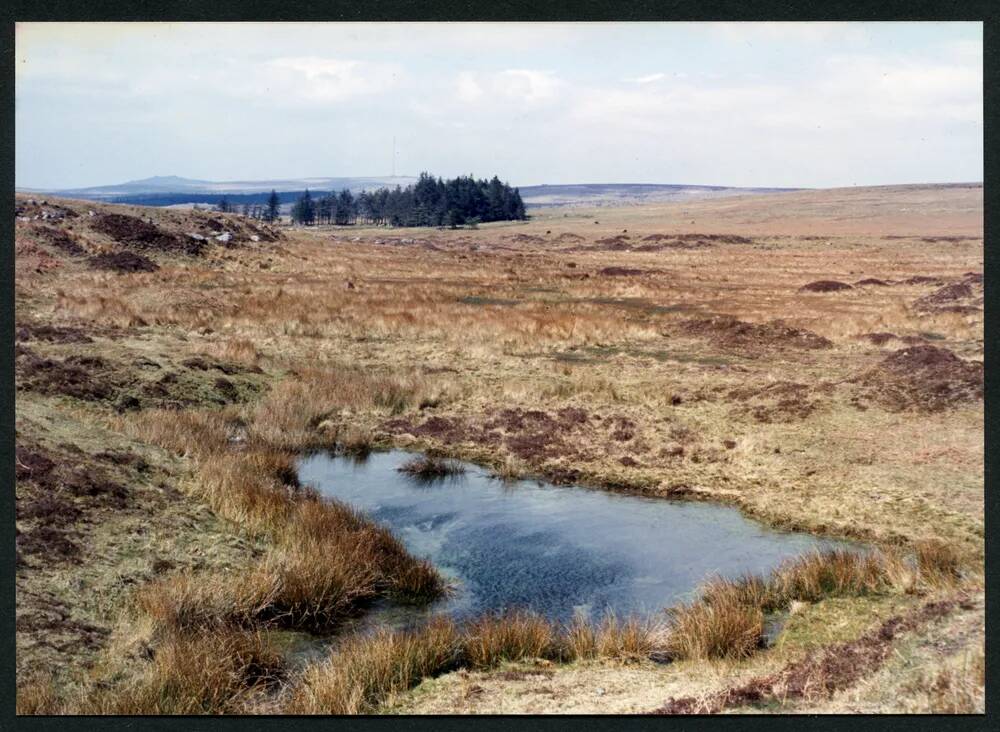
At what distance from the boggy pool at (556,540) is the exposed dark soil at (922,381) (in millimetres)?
3399

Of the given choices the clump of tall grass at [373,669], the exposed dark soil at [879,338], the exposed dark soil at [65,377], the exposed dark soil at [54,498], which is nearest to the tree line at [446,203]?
the exposed dark soil at [879,338]

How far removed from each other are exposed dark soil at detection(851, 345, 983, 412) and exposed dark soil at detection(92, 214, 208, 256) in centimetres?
3767

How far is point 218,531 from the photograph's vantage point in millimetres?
11250

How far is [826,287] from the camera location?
33.4m

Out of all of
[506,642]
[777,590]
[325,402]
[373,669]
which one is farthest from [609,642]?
[325,402]

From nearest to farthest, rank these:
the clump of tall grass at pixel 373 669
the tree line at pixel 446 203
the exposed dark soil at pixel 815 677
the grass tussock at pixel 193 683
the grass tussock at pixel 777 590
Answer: the exposed dark soil at pixel 815 677 → the grass tussock at pixel 193 683 → the clump of tall grass at pixel 373 669 → the grass tussock at pixel 777 590 → the tree line at pixel 446 203

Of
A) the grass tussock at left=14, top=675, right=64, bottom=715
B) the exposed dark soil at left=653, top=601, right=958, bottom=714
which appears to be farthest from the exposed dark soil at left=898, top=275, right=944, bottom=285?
the grass tussock at left=14, top=675, right=64, bottom=715

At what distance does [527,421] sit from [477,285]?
83.0ft

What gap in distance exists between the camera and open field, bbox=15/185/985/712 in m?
7.75

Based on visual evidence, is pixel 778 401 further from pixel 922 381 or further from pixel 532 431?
pixel 532 431

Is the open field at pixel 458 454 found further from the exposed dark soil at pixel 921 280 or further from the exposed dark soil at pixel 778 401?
the exposed dark soil at pixel 921 280

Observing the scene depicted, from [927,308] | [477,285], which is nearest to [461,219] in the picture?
[477,285]

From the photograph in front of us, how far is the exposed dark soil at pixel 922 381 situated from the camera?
42.4 ft

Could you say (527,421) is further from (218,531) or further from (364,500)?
(218,531)
